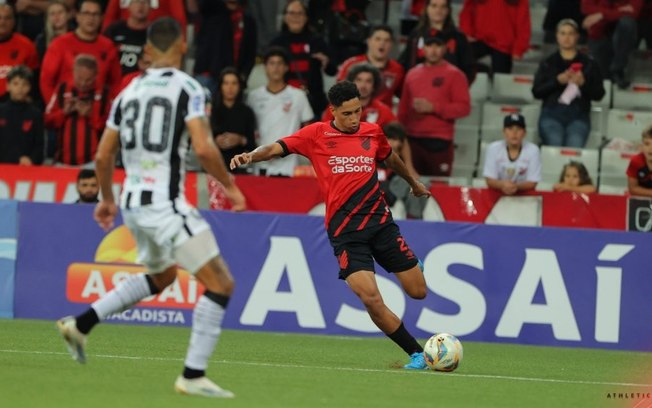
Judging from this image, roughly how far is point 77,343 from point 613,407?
139 inches

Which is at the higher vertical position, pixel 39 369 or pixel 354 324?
pixel 39 369

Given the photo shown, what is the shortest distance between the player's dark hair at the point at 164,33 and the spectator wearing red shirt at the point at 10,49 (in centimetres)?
952

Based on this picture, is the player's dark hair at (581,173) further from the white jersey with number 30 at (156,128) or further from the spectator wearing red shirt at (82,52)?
the white jersey with number 30 at (156,128)

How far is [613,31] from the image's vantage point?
19.2 m

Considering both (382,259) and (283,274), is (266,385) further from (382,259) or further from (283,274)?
(283,274)

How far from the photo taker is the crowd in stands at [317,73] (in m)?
16.5

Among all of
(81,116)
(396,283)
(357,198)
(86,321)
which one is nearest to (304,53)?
(81,116)

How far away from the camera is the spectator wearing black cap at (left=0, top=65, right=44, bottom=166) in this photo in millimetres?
16531

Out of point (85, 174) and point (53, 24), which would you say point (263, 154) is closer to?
point (85, 174)

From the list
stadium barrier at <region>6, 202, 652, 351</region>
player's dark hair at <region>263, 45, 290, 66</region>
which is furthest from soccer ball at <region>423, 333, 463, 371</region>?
player's dark hair at <region>263, 45, 290, 66</region>

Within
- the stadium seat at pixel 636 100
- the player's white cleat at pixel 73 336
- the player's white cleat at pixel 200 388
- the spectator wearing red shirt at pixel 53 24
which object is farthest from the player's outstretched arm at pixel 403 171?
the stadium seat at pixel 636 100

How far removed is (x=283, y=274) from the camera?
1458cm

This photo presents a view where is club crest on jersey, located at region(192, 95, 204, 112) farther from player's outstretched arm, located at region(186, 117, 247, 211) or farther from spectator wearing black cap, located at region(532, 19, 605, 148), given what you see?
spectator wearing black cap, located at region(532, 19, 605, 148)

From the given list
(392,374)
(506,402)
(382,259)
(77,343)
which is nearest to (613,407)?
(506,402)
